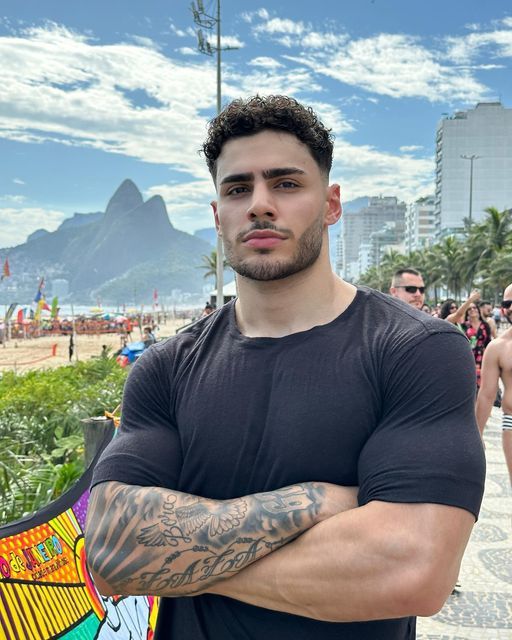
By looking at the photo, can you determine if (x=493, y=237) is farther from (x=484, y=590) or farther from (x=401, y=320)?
(x=401, y=320)

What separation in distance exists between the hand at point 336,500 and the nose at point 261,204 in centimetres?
68

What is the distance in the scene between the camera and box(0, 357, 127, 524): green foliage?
341 centimetres

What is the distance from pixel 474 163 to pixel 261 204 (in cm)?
14852

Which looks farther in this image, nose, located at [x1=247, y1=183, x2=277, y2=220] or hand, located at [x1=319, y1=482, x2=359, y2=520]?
nose, located at [x1=247, y1=183, x2=277, y2=220]

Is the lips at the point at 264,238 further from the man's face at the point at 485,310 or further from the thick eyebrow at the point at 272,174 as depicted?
the man's face at the point at 485,310

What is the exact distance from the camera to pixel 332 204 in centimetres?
173

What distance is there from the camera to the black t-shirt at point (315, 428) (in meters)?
1.33

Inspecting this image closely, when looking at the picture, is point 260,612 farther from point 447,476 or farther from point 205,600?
point 447,476

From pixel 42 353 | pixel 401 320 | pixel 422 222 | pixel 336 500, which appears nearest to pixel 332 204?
pixel 401 320

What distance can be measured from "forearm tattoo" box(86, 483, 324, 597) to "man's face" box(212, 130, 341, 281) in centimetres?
57

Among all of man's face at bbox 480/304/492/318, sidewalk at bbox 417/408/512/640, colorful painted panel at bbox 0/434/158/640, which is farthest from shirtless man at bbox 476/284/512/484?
man's face at bbox 480/304/492/318

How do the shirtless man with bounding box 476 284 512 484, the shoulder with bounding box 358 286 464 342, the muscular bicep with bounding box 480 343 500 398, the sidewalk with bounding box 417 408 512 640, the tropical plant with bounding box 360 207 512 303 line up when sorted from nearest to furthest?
the shoulder with bounding box 358 286 464 342 → the sidewalk with bounding box 417 408 512 640 → the shirtless man with bounding box 476 284 512 484 → the muscular bicep with bounding box 480 343 500 398 → the tropical plant with bounding box 360 207 512 303

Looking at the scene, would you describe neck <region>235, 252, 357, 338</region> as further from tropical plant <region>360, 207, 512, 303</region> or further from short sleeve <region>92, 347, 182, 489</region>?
tropical plant <region>360, 207, 512, 303</region>

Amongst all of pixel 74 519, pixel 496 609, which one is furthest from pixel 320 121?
pixel 496 609
